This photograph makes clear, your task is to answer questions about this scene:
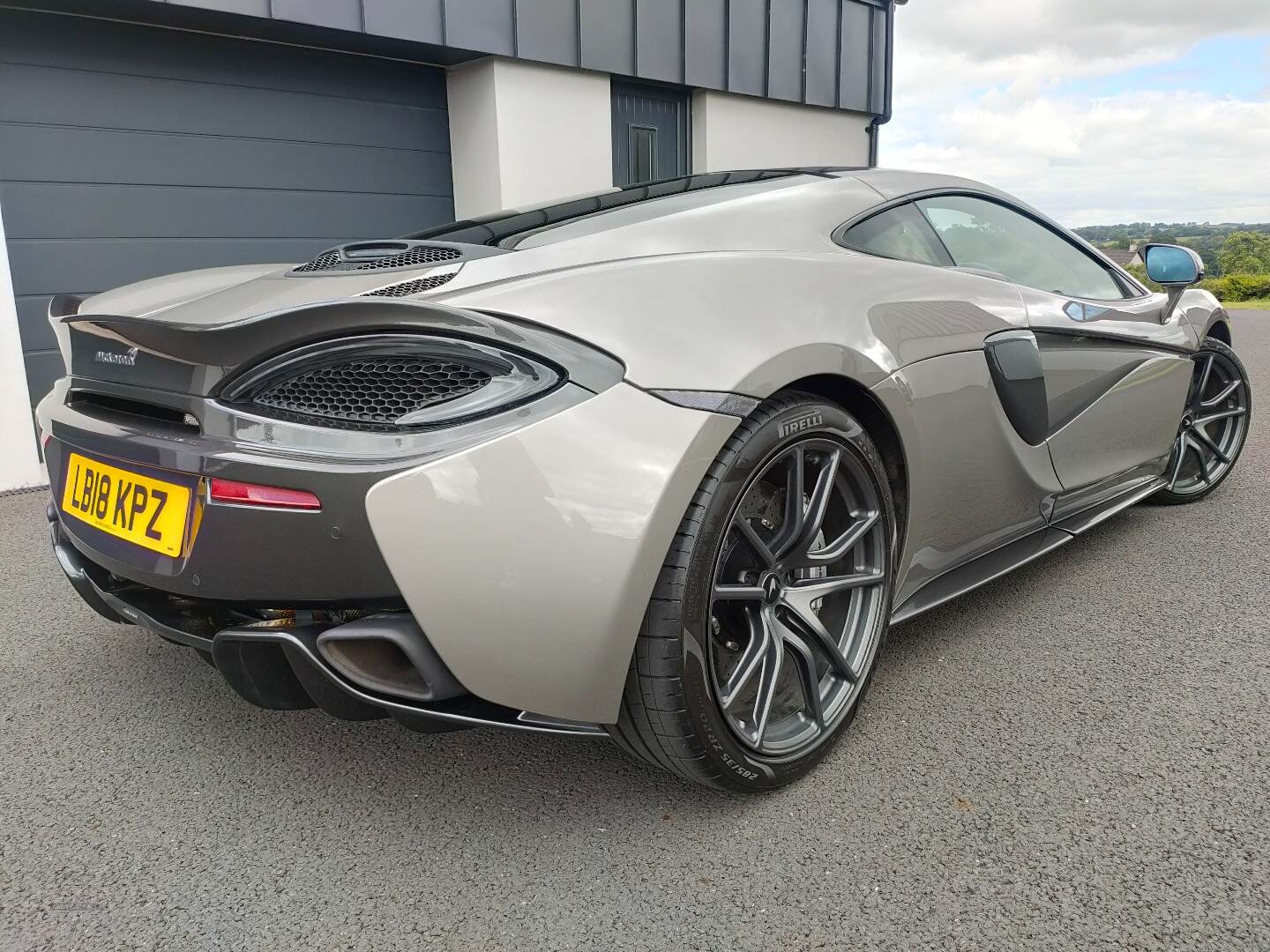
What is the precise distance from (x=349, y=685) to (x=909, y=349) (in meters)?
1.37

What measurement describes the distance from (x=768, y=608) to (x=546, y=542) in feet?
1.96

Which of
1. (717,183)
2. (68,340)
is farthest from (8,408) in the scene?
(717,183)

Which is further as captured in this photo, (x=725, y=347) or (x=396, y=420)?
(x=725, y=347)

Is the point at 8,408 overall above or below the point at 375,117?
below

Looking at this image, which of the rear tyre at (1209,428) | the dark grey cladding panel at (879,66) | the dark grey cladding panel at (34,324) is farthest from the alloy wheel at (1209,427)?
the dark grey cladding panel at (879,66)

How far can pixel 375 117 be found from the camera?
6.30 metres

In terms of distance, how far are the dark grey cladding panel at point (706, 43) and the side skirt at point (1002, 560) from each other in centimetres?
565

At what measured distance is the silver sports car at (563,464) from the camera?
4.98ft

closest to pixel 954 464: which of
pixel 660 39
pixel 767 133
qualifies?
pixel 660 39

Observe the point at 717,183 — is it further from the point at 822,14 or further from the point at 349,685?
the point at 822,14

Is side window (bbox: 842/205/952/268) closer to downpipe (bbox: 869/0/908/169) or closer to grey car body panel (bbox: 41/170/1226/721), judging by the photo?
grey car body panel (bbox: 41/170/1226/721)

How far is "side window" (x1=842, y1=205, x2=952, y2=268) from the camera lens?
2.29 metres

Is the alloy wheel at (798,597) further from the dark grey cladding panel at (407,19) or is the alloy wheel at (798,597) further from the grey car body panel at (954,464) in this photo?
the dark grey cladding panel at (407,19)

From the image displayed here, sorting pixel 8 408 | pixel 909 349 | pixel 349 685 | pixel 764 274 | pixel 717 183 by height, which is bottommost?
pixel 8 408
